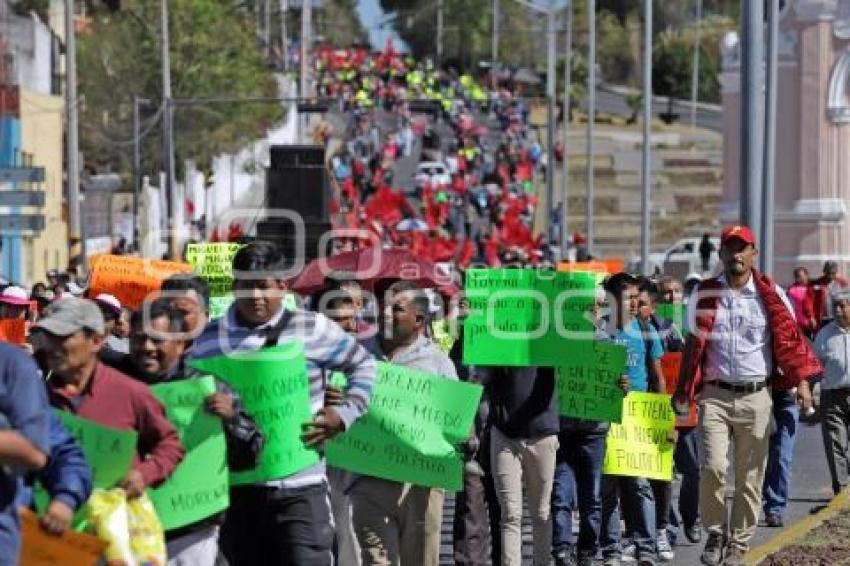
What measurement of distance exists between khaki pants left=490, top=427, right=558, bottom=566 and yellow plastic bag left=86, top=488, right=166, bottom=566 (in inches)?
188

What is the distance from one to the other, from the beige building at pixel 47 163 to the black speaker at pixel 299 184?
54.4 feet

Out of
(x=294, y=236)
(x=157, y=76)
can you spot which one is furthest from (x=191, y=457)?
(x=157, y=76)

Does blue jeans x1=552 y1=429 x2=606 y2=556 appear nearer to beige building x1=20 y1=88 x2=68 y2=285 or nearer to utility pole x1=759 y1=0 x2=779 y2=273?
utility pole x1=759 y1=0 x2=779 y2=273

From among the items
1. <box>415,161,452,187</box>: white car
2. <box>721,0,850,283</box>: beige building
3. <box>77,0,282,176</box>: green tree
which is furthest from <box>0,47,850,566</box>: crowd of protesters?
<box>415,161,452,187</box>: white car

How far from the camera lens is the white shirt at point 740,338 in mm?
13516

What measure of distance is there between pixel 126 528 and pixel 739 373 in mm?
5845

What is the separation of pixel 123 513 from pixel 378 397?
317 centimetres

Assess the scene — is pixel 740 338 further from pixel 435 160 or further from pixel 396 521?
pixel 435 160

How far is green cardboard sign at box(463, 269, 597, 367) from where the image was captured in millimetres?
13461

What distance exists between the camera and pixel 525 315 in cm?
1364

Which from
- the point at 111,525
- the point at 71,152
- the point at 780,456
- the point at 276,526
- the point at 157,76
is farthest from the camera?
the point at 157,76

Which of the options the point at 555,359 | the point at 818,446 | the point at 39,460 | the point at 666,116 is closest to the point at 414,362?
the point at 555,359

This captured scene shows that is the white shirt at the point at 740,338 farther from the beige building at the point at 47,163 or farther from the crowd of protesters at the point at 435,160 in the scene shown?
the beige building at the point at 47,163

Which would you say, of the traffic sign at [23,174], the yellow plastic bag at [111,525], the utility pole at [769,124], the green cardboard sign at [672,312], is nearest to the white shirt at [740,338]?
the green cardboard sign at [672,312]
